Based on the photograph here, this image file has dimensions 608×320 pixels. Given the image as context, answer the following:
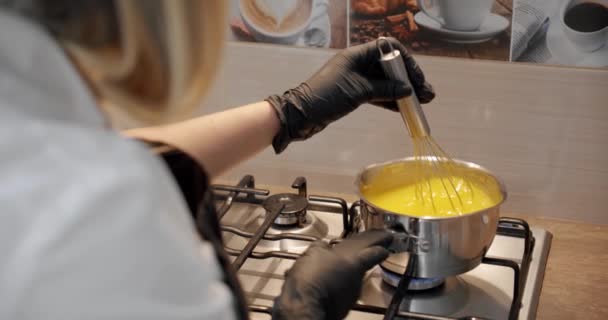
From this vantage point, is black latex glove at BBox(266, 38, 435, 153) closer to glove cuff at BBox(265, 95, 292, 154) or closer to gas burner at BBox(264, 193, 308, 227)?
glove cuff at BBox(265, 95, 292, 154)

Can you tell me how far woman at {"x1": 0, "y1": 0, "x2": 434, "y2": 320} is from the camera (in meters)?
0.46

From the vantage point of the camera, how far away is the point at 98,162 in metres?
0.49

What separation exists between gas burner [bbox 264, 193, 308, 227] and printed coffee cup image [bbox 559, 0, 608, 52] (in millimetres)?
461

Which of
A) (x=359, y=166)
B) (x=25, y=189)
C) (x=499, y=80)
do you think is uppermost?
(x=25, y=189)

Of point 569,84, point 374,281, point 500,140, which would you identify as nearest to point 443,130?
point 500,140

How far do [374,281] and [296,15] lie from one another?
0.46 metres

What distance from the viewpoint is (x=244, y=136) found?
1.07 meters

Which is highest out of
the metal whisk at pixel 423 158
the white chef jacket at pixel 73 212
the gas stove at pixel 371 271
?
the white chef jacket at pixel 73 212

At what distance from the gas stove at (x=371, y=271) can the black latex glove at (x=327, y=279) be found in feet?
0.24

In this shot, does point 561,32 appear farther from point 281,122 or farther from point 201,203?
point 201,203

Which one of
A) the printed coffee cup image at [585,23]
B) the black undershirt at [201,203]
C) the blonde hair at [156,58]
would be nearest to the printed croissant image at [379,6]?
the printed coffee cup image at [585,23]

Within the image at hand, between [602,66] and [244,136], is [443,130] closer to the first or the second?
[602,66]

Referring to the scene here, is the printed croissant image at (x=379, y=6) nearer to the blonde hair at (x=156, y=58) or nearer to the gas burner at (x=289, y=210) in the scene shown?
the gas burner at (x=289, y=210)

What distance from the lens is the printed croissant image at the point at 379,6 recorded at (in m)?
Answer: 1.22
